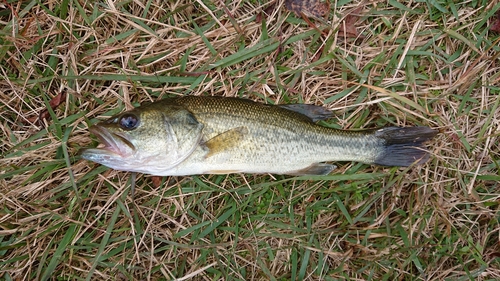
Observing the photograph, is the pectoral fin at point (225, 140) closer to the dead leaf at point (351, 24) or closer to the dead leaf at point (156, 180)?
the dead leaf at point (156, 180)

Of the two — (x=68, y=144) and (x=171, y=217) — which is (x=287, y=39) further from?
(x=68, y=144)

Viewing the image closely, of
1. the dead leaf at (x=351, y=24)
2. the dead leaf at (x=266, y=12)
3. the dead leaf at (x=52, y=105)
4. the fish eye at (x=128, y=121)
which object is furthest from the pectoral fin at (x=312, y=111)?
the dead leaf at (x=52, y=105)

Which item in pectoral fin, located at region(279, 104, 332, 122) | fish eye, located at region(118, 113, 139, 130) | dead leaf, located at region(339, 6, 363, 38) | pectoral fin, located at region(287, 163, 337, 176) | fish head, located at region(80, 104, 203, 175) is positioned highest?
dead leaf, located at region(339, 6, 363, 38)

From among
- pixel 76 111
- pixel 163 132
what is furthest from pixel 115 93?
pixel 163 132

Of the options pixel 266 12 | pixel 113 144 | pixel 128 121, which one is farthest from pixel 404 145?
pixel 113 144

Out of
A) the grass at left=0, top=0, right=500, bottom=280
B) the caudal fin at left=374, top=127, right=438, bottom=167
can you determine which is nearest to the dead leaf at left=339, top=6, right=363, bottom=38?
the grass at left=0, top=0, right=500, bottom=280

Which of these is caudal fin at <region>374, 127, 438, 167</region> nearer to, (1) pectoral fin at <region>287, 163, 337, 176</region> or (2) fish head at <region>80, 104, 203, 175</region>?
(1) pectoral fin at <region>287, 163, 337, 176</region>
